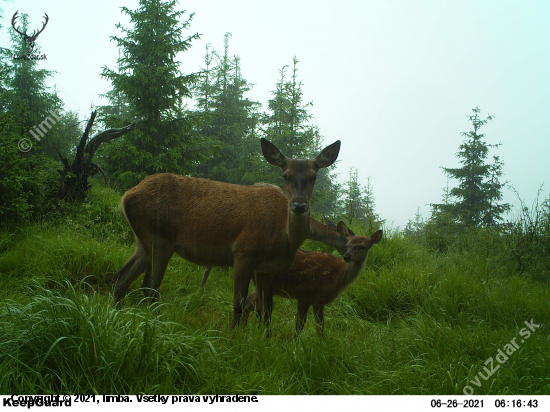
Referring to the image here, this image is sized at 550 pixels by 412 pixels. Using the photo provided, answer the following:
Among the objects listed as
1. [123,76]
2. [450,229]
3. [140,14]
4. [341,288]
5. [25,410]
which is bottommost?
[25,410]

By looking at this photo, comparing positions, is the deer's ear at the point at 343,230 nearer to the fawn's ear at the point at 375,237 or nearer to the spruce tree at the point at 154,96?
the fawn's ear at the point at 375,237

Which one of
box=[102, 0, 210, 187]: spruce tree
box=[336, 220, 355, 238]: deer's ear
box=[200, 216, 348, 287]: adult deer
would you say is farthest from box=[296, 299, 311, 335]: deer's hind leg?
box=[102, 0, 210, 187]: spruce tree

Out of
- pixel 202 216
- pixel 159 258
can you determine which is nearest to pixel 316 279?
pixel 202 216

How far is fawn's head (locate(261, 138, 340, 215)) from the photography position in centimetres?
392

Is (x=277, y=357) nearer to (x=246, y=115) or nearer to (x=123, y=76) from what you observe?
(x=123, y=76)

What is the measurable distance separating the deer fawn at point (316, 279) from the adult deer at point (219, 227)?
0.23 metres

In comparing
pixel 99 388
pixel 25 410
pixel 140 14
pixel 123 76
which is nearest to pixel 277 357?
pixel 99 388

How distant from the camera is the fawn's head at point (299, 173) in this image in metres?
3.92

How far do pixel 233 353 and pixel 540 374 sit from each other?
2.56 m

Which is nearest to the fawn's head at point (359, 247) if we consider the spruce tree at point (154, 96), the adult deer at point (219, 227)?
the adult deer at point (219, 227)

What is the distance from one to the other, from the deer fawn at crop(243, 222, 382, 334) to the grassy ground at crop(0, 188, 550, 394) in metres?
0.31

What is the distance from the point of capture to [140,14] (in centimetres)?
1316

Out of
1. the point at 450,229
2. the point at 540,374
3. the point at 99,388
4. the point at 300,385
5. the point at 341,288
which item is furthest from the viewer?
the point at 450,229

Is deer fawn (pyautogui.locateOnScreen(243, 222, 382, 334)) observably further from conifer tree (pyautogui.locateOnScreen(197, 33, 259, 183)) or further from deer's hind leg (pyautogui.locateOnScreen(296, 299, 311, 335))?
conifer tree (pyautogui.locateOnScreen(197, 33, 259, 183))
